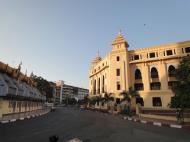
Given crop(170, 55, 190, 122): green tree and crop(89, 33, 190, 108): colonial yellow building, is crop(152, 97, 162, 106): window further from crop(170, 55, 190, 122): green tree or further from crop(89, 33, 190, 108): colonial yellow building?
crop(170, 55, 190, 122): green tree

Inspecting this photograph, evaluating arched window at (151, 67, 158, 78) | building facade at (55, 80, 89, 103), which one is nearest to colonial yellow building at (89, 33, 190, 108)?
arched window at (151, 67, 158, 78)

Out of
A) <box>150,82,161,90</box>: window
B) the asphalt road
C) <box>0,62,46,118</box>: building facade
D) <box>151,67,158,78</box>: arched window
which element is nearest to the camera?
the asphalt road

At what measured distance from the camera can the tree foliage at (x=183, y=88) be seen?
19078 millimetres

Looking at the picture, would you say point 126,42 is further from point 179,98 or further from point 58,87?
point 58,87

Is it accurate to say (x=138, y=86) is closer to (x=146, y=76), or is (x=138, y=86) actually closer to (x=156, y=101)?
(x=146, y=76)

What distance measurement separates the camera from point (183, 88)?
20.3 meters

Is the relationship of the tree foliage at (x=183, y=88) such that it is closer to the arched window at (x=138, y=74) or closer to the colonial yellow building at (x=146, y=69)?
the colonial yellow building at (x=146, y=69)

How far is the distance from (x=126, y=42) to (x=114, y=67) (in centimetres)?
815

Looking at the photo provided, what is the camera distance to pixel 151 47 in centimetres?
4591

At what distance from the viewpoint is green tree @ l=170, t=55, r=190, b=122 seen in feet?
62.6

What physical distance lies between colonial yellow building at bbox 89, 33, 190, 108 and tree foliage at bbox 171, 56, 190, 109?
2040 centimetres

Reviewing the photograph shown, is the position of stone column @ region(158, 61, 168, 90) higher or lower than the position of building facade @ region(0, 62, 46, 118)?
higher

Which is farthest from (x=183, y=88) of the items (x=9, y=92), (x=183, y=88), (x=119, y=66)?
(x=119, y=66)

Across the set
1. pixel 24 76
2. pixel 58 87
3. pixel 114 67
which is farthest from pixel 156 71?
pixel 58 87
